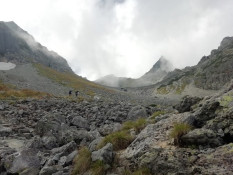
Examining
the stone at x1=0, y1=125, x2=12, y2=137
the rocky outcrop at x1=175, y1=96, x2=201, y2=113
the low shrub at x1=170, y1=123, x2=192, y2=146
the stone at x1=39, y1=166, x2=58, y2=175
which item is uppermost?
the stone at x1=0, y1=125, x2=12, y2=137

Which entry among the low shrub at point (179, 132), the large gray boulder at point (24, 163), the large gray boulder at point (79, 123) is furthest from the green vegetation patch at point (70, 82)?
the low shrub at point (179, 132)

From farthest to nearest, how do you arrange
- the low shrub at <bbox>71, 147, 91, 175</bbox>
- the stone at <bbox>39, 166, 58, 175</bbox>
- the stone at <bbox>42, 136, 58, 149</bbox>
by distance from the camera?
the stone at <bbox>42, 136, 58, 149</bbox>, the stone at <bbox>39, 166, 58, 175</bbox>, the low shrub at <bbox>71, 147, 91, 175</bbox>

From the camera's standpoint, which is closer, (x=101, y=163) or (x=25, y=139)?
(x=101, y=163)

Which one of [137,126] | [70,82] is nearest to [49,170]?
[137,126]

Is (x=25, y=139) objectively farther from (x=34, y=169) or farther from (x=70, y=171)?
(x=70, y=171)

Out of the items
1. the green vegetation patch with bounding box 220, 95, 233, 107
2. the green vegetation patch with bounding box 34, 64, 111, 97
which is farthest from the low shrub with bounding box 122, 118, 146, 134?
the green vegetation patch with bounding box 34, 64, 111, 97

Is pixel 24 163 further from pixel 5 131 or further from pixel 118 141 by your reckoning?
pixel 5 131

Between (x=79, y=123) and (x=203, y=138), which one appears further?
(x=79, y=123)

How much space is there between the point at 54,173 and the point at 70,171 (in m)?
0.64

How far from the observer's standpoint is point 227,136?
9.02 metres

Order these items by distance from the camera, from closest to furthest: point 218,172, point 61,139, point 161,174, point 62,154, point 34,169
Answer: point 218,172 → point 161,174 → point 34,169 → point 62,154 → point 61,139

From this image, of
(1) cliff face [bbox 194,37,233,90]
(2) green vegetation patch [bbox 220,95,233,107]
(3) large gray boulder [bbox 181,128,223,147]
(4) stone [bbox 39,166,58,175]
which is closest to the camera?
(3) large gray boulder [bbox 181,128,223,147]

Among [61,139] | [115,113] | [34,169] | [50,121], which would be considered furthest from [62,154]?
[115,113]

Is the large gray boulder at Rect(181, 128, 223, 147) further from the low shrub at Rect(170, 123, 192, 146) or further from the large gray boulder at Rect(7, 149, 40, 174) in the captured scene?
the large gray boulder at Rect(7, 149, 40, 174)
